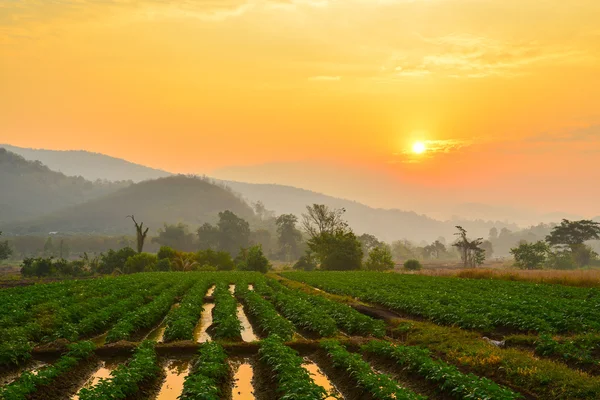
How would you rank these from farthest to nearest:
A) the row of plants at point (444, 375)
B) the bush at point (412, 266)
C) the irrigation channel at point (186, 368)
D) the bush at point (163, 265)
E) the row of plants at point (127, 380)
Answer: the bush at point (412, 266), the bush at point (163, 265), the irrigation channel at point (186, 368), the row of plants at point (127, 380), the row of plants at point (444, 375)

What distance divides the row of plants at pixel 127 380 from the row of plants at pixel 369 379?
20.8 feet

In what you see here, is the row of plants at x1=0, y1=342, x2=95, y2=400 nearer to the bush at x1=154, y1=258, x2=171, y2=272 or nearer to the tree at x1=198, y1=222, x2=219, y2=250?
the bush at x1=154, y1=258, x2=171, y2=272

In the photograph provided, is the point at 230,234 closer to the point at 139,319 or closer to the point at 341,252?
the point at 341,252

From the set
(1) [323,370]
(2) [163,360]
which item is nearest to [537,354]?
(1) [323,370]

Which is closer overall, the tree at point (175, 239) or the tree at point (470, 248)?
the tree at point (470, 248)

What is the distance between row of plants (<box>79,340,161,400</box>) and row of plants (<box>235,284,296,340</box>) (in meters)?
6.43

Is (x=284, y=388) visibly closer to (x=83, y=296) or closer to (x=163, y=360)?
(x=163, y=360)

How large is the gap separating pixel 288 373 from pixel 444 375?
456 cm

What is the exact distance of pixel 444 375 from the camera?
13.4 meters

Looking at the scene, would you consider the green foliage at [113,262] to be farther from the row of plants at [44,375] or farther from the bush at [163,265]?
the row of plants at [44,375]

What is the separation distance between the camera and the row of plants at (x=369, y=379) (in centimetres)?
1221

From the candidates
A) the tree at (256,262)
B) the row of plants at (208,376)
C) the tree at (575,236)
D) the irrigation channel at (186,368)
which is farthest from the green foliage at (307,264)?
the row of plants at (208,376)

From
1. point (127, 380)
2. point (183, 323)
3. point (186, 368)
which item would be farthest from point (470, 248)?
point (127, 380)

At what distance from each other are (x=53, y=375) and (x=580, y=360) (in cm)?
1669
